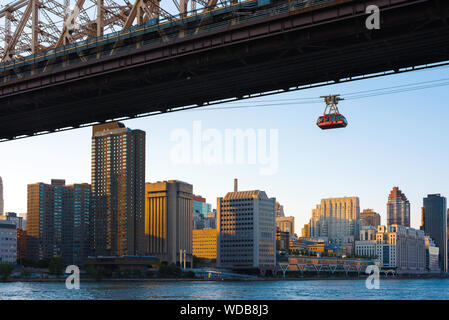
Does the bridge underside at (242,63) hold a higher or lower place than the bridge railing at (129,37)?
lower

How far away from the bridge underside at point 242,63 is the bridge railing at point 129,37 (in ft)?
1.75

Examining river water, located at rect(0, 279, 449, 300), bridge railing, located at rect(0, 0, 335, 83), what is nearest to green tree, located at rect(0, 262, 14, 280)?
river water, located at rect(0, 279, 449, 300)

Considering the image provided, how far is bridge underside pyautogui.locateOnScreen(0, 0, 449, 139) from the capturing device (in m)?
26.0

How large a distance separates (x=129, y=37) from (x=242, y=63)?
634cm

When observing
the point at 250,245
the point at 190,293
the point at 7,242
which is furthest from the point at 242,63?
the point at 250,245

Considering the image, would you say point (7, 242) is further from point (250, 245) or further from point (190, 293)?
point (190, 293)

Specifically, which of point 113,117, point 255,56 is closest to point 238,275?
point 113,117

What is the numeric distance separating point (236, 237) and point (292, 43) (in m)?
173

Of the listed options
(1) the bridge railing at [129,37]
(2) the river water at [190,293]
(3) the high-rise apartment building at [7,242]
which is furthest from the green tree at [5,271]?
(1) the bridge railing at [129,37]

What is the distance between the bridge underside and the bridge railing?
1.75 ft

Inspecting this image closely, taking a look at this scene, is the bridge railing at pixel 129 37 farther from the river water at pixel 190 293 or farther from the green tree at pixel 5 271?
the green tree at pixel 5 271

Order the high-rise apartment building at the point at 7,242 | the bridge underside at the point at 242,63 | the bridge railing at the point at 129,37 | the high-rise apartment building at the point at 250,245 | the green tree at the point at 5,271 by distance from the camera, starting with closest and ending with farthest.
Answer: the bridge underside at the point at 242,63, the bridge railing at the point at 129,37, the green tree at the point at 5,271, the high-rise apartment building at the point at 7,242, the high-rise apartment building at the point at 250,245

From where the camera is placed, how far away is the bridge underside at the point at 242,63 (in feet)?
85.5

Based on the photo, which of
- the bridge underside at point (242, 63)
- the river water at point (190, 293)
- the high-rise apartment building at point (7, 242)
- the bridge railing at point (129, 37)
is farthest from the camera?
the high-rise apartment building at point (7, 242)
